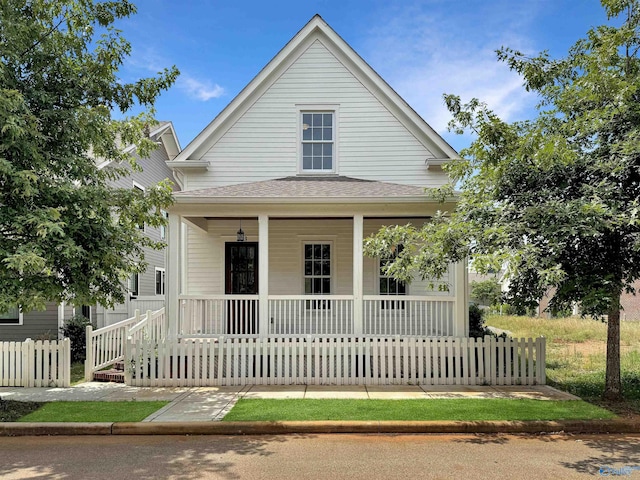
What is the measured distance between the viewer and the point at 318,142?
42.1ft

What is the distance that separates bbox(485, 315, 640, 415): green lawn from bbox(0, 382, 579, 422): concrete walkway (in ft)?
2.39

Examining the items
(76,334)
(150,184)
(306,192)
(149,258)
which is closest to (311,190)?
(306,192)

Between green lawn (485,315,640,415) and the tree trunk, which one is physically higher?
the tree trunk

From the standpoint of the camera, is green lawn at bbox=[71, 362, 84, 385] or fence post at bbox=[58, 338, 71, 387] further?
green lawn at bbox=[71, 362, 84, 385]

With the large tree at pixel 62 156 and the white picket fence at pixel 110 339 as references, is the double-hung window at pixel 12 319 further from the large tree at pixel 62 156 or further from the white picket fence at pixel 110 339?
the large tree at pixel 62 156

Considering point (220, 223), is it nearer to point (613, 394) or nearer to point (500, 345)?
point (500, 345)

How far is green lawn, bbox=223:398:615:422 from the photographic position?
656 cm

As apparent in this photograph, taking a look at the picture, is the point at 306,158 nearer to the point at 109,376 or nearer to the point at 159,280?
the point at 109,376

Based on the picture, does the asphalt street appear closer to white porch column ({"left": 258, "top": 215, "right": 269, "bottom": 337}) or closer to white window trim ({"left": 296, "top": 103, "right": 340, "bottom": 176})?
white porch column ({"left": 258, "top": 215, "right": 269, "bottom": 337})

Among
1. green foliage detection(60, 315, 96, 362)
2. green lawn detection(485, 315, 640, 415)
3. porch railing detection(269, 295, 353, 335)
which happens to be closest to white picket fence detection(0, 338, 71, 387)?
green foliage detection(60, 315, 96, 362)

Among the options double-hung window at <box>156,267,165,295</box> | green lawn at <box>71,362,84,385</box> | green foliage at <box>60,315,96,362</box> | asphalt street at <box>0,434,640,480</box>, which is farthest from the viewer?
double-hung window at <box>156,267,165,295</box>

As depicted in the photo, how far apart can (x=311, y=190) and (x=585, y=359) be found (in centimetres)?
864

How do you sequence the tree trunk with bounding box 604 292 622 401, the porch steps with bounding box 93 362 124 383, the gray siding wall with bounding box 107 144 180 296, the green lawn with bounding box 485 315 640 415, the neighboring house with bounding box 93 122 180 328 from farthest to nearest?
the gray siding wall with bounding box 107 144 180 296, the neighboring house with bounding box 93 122 180 328, the porch steps with bounding box 93 362 124 383, the green lawn with bounding box 485 315 640 415, the tree trunk with bounding box 604 292 622 401

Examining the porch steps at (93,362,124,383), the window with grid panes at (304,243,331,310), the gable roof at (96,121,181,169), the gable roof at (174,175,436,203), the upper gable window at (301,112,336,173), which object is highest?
the gable roof at (96,121,181,169)
